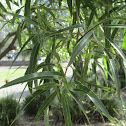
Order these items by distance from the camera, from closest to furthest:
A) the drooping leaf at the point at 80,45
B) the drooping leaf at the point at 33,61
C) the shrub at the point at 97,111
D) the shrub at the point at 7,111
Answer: the drooping leaf at the point at 80,45 → the drooping leaf at the point at 33,61 → the shrub at the point at 7,111 → the shrub at the point at 97,111

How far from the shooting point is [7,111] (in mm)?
1724

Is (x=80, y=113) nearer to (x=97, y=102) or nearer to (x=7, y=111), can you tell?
(x=7, y=111)

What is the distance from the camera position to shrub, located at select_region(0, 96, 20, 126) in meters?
1.63

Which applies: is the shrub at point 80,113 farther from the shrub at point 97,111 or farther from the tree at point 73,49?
the tree at point 73,49

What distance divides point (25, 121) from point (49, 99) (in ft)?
5.63

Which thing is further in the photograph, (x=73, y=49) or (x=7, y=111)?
(x=7, y=111)

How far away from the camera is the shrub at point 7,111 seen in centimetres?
163

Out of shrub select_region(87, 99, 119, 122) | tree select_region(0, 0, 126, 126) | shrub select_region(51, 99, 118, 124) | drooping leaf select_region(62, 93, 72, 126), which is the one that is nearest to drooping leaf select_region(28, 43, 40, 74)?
tree select_region(0, 0, 126, 126)

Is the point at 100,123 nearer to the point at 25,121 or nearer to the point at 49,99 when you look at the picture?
the point at 25,121

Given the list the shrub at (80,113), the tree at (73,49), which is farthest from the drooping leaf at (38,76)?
the shrub at (80,113)

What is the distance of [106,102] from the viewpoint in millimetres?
1895

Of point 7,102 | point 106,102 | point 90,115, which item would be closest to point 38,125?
point 7,102

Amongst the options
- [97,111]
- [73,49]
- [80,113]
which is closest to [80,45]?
[73,49]

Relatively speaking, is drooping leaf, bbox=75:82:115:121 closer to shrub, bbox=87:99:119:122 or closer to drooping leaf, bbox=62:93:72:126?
drooping leaf, bbox=62:93:72:126
